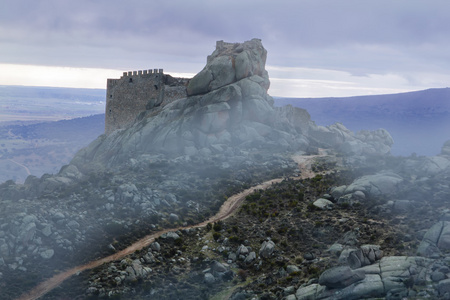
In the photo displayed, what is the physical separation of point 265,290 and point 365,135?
2670 inches

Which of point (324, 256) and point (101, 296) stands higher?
point (324, 256)

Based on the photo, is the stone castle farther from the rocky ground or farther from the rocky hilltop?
the rocky ground

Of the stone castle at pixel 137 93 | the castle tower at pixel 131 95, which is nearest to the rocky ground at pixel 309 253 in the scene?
the stone castle at pixel 137 93

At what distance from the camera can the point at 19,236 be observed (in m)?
34.2

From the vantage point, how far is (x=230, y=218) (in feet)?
141

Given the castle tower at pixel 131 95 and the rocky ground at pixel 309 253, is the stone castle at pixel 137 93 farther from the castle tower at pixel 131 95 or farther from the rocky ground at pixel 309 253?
the rocky ground at pixel 309 253

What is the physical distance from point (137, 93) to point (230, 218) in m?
44.1

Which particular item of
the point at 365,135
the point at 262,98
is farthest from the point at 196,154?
the point at 365,135

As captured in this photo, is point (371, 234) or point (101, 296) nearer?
point (101, 296)

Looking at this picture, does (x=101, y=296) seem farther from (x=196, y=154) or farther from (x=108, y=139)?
(x=108, y=139)

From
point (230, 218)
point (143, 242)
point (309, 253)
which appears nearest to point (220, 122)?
point (230, 218)

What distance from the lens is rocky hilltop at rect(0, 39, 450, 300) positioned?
28.6 m

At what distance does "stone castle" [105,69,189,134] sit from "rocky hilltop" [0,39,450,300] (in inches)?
154

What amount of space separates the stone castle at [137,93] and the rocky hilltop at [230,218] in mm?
3924
